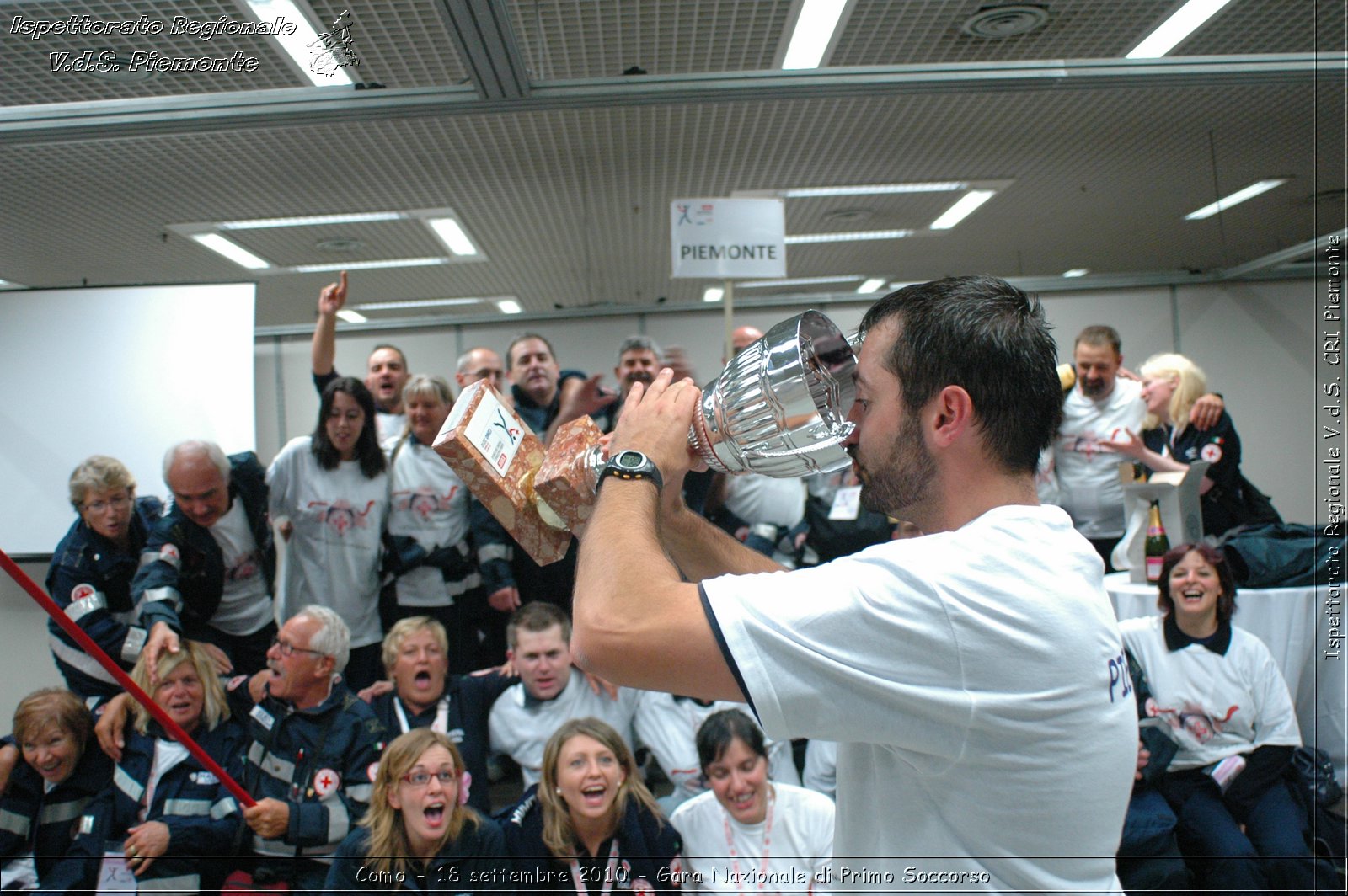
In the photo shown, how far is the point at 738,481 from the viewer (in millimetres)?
3199

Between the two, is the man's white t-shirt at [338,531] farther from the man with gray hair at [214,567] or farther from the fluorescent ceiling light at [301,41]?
the fluorescent ceiling light at [301,41]

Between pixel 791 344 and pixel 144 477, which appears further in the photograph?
pixel 144 477

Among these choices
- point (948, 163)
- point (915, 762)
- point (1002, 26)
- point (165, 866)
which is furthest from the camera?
point (948, 163)

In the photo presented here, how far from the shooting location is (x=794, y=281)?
5.34 meters

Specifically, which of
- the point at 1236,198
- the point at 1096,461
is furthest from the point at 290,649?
the point at 1236,198

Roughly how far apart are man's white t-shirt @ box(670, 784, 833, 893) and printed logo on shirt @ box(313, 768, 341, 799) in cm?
81

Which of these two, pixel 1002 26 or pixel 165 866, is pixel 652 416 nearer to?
pixel 165 866

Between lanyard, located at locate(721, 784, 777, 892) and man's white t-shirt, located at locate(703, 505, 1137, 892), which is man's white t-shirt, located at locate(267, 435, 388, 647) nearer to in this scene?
lanyard, located at locate(721, 784, 777, 892)

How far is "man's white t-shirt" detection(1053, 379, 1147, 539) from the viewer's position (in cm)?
350

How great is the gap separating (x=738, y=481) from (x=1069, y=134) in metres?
1.74

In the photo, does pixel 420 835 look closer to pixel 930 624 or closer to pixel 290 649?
pixel 290 649

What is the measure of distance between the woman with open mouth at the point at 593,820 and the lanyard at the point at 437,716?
377 millimetres

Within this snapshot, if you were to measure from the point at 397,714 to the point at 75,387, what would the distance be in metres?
1.72

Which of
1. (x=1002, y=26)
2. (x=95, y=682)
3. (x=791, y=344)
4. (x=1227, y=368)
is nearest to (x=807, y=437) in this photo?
(x=791, y=344)
